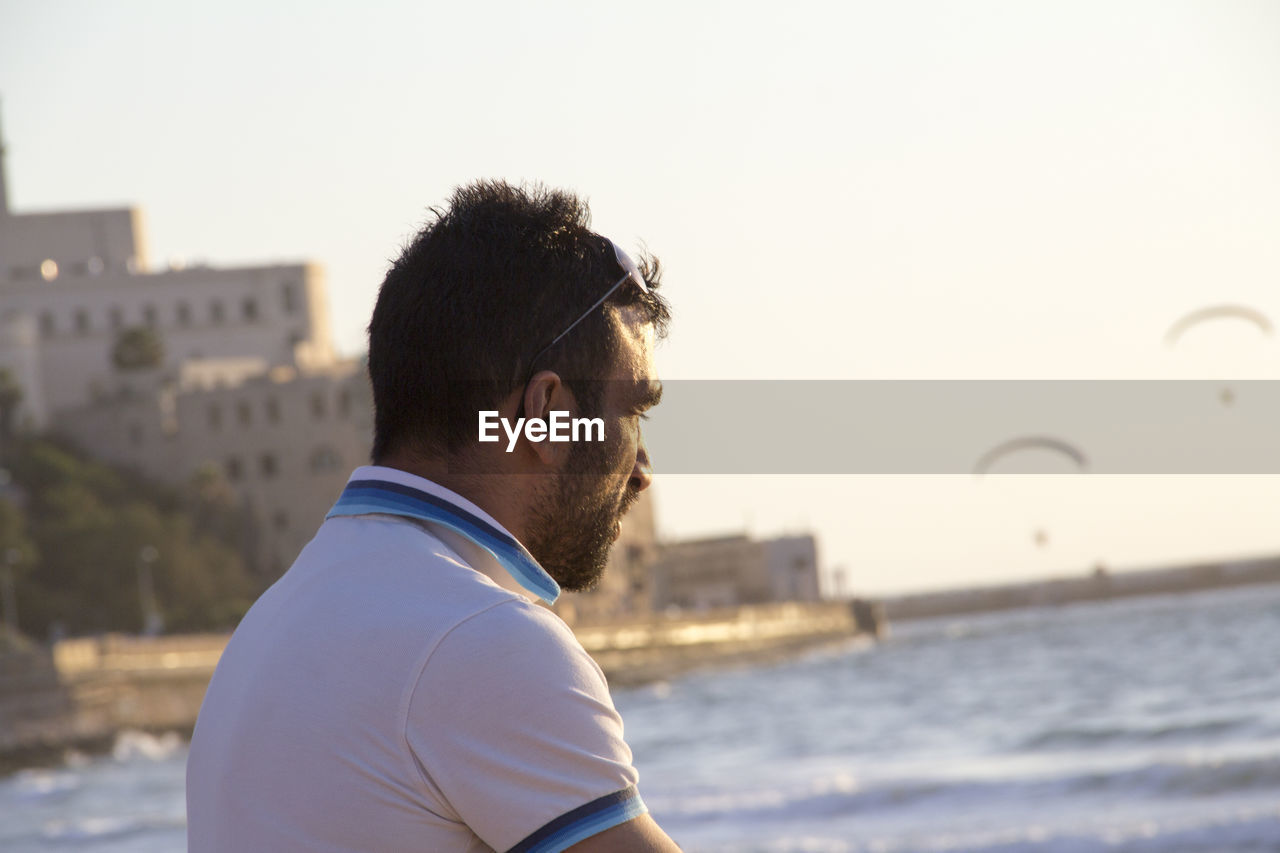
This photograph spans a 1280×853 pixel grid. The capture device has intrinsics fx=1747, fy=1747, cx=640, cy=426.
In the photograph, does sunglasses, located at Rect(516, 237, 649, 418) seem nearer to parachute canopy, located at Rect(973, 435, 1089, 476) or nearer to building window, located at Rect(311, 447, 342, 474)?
parachute canopy, located at Rect(973, 435, 1089, 476)

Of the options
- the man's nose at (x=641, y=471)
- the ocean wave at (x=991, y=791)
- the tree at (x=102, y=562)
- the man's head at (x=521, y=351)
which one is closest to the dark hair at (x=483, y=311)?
the man's head at (x=521, y=351)

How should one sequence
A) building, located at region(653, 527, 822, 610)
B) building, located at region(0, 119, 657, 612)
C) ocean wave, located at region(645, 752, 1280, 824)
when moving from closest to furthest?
1. ocean wave, located at region(645, 752, 1280, 824)
2. building, located at region(0, 119, 657, 612)
3. building, located at region(653, 527, 822, 610)

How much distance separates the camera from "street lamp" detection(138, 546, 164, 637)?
5612 cm

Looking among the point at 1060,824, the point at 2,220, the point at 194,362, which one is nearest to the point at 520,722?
the point at 1060,824

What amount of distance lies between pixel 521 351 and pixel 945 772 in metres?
17.8

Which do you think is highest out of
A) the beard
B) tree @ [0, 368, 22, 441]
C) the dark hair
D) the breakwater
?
the dark hair

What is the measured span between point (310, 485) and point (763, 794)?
169 feet

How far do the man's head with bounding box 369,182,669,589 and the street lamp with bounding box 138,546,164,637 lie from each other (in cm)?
5647

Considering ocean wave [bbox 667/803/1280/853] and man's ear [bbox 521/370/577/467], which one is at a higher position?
man's ear [bbox 521/370/577/467]

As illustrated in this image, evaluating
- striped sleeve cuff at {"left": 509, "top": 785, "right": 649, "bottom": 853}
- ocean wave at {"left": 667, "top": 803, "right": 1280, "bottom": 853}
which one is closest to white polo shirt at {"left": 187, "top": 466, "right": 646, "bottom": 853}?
striped sleeve cuff at {"left": 509, "top": 785, "right": 649, "bottom": 853}

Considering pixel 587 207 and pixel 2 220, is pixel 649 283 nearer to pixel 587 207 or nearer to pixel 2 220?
pixel 587 207

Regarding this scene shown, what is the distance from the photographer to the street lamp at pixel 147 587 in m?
56.1

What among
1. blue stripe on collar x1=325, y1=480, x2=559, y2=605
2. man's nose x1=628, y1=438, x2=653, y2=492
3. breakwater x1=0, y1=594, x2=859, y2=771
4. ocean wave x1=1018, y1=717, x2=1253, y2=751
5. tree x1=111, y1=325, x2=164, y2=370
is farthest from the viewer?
tree x1=111, y1=325, x2=164, y2=370

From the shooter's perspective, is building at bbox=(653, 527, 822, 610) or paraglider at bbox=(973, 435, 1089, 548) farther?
building at bbox=(653, 527, 822, 610)
